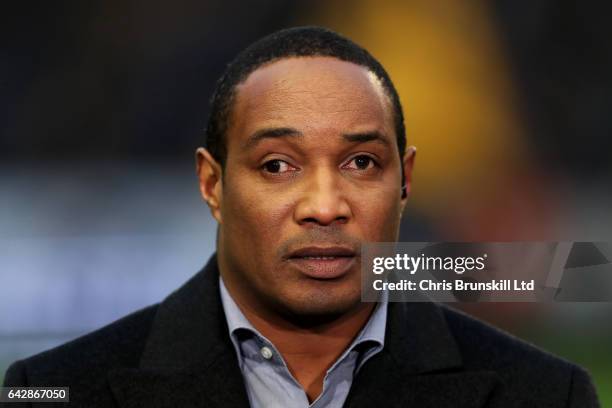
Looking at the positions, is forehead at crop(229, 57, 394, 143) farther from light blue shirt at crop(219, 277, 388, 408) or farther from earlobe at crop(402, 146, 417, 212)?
light blue shirt at crop(219, 277, 388, 408)

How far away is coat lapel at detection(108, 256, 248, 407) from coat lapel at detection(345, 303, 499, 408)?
0.84ft

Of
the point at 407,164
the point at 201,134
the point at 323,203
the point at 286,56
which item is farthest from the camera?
the point at 201,134

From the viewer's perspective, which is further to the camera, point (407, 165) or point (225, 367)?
point (407, 165)

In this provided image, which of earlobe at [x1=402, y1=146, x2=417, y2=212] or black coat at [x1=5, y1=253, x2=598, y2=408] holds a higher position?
earlobe at [x1=402, y1=146, x2=417, y2=212]

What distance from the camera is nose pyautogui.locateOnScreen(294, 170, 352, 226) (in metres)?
1.70

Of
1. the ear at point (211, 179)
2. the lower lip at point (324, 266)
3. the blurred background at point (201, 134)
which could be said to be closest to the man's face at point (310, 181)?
the lower lip at point (324, 266)

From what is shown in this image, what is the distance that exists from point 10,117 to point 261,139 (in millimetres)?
4541

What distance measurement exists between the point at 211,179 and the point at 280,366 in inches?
17.1

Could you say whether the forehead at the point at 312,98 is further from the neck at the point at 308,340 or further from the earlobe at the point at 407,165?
the neck at the point at 308,340

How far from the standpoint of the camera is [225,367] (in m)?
1.82

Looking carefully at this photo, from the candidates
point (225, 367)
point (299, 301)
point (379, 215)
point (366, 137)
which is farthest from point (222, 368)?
point (366, 137)

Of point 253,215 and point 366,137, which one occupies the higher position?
point 366,137
